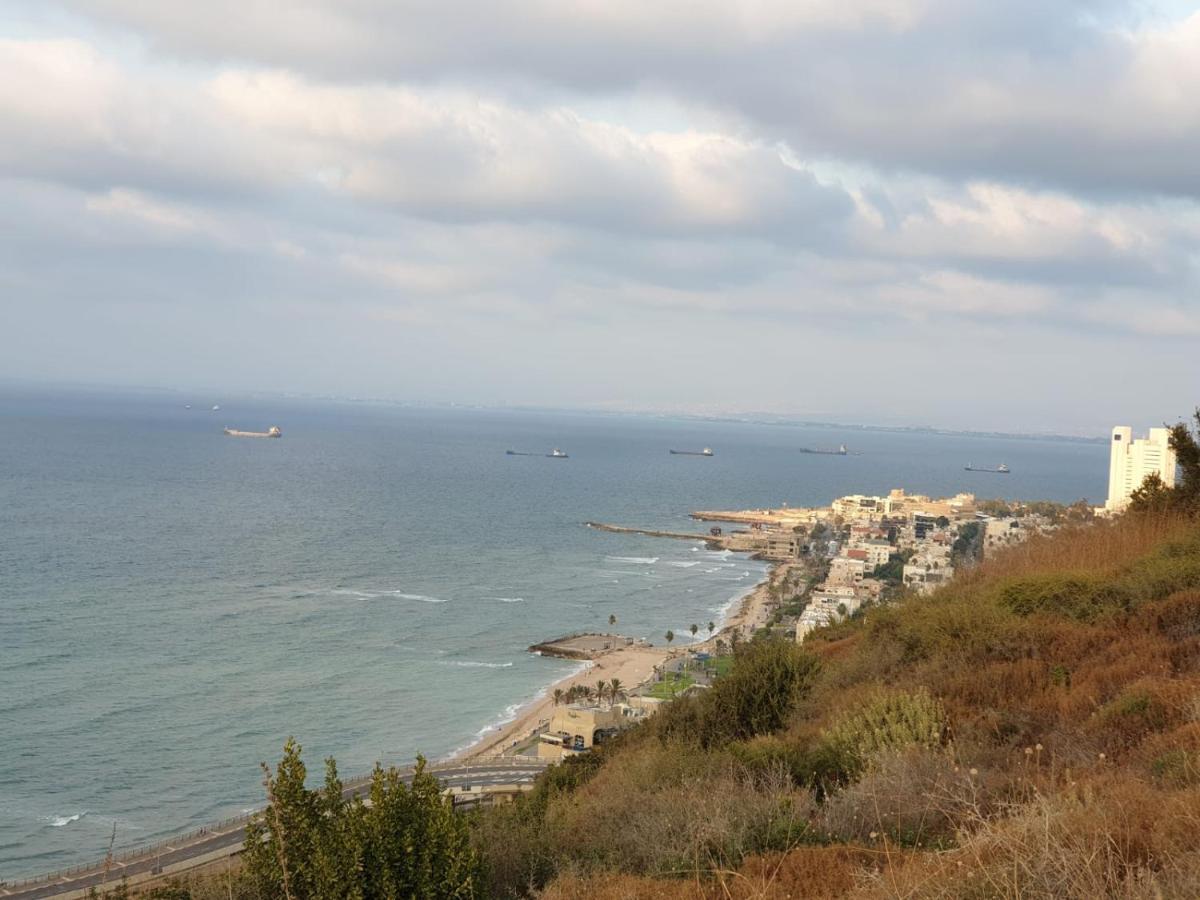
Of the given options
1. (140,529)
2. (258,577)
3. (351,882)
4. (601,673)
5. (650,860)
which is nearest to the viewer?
(650,860)

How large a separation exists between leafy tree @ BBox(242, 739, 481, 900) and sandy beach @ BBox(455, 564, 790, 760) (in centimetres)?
2101

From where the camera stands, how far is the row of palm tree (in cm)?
3425

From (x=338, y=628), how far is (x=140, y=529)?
28281 mm

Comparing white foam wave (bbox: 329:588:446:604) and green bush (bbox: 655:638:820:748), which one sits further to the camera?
white foam wave (bbox: 329:588:446:604)

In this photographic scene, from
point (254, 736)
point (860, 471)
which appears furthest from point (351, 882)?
point (860, 471)

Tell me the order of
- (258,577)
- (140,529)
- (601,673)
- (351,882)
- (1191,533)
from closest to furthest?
(351,882) < (1191,533) < (601,673) < (258,577) < (140,529)

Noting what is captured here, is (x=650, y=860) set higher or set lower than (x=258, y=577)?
higher

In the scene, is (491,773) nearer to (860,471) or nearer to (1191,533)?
(1191,533)

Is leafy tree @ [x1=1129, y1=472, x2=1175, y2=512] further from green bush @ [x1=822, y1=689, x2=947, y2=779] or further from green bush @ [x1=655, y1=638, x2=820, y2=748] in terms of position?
green bush @ [x1=822, y1=689, x2=947, y2=779]

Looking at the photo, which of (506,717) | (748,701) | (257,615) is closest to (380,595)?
(257,615)

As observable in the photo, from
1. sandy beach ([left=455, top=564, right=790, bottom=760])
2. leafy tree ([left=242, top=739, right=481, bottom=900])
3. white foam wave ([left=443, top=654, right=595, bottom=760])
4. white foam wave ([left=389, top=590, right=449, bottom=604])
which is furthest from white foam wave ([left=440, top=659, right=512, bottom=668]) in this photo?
leafy tree ([left=242, top=739, right=481, bottom=900])

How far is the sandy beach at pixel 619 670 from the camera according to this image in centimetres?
2975

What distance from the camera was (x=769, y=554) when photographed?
75062 mm

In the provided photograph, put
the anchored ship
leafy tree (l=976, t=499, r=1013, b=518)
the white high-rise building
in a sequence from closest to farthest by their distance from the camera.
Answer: the white high-rise building, leafy tree (l=976, t=499, r=1013, b=518), the anchored ship
